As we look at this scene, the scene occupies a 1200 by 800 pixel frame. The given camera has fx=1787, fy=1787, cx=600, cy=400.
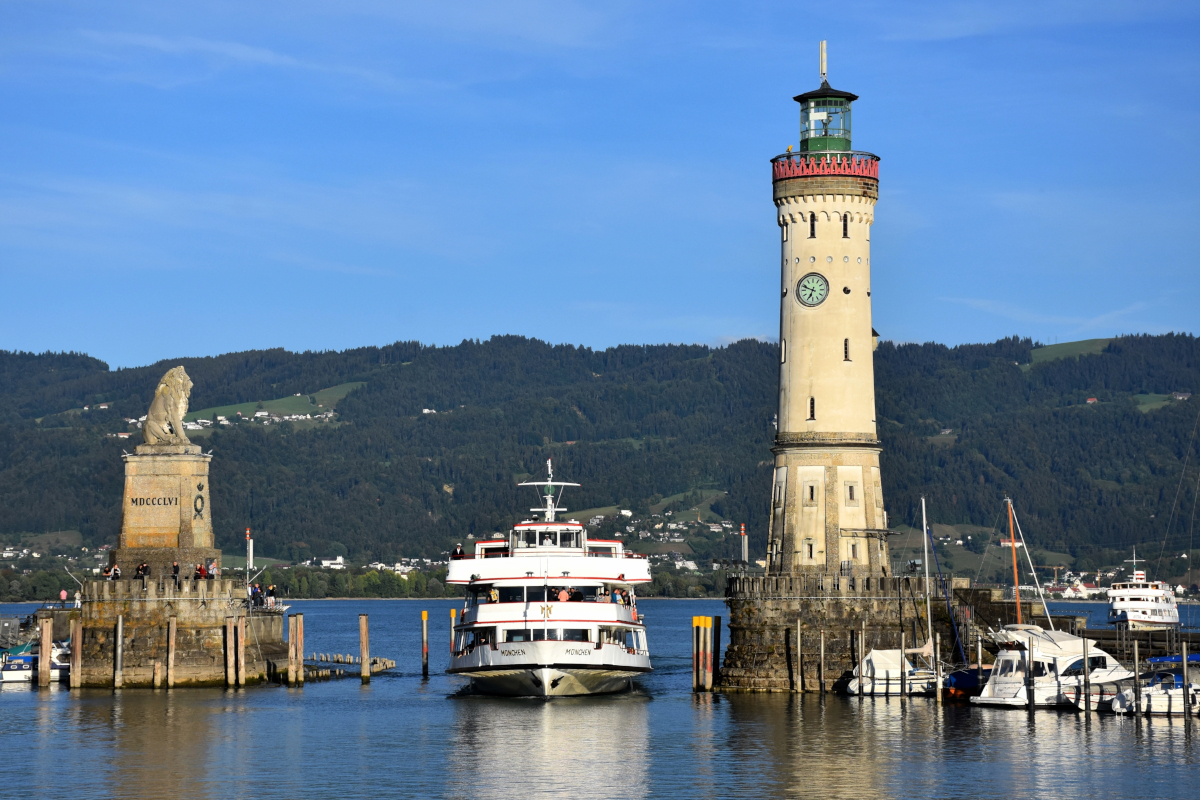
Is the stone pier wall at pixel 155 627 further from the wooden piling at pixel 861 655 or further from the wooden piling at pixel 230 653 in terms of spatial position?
the wooden piling at pixel 861 655

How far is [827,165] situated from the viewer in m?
75.8

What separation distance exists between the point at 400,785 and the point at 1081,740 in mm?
24034

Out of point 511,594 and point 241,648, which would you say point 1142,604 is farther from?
point 241,648

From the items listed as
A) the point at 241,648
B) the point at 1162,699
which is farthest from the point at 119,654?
the point at 1162,699

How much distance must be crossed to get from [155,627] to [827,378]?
31.3m

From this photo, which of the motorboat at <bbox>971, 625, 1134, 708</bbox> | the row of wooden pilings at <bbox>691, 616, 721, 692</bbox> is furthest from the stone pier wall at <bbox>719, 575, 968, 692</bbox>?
the motorboat at <bbox>971, 625, 1134, 708</bbox>

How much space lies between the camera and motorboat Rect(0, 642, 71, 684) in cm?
8819

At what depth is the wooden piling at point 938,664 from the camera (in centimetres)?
7262

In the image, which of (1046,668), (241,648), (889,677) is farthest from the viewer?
(241,648)

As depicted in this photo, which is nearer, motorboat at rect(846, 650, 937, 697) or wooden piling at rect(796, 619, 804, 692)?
motorboat at rect(846, 650, 937, 697)

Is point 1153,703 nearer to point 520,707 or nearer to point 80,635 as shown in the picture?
point 520,707

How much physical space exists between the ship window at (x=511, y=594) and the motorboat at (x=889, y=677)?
14.4 m

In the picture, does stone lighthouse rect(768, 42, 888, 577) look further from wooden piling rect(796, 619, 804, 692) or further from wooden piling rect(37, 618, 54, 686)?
wooden piling rect(37, 618, 54, 686)

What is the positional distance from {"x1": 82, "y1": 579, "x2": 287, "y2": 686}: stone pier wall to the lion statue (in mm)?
7206
